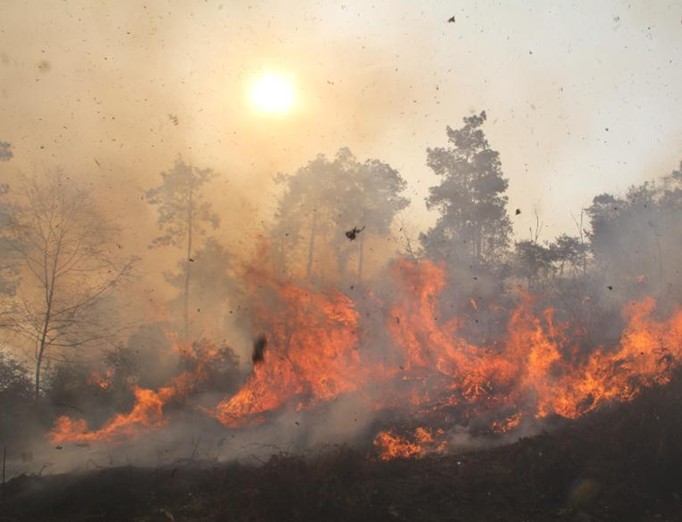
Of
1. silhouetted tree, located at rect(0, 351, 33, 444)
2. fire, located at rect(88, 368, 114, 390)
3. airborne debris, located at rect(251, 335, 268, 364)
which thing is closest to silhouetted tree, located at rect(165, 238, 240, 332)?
fire, located at rect(88, 368, 114, 390)

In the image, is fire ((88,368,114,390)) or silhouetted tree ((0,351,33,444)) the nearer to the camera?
silhouetted tree ((0,351,33,444))

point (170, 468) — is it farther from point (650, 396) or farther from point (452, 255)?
point (452, 255)

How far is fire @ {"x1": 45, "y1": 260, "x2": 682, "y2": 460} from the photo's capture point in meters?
13.6

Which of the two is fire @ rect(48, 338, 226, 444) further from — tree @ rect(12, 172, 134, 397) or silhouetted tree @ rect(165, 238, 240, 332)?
silhouetted tree @ rect(165, 238, 240, 332)

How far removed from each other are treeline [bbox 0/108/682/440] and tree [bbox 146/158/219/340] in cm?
7

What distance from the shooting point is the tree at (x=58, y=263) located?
2014 cm

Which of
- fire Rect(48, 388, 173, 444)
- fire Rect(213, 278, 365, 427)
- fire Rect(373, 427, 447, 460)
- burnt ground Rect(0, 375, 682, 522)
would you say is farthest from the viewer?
fire Rect(213, 278, 365, 427)

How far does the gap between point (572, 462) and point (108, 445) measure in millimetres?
12620

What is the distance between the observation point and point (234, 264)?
26109 millimetres

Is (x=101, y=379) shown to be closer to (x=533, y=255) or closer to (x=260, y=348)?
(x=260, y=348)

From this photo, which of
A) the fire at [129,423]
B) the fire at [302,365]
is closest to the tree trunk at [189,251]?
the fire at [129,423]

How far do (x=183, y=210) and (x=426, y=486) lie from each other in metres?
22.9

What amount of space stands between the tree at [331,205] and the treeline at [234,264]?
3.1 inches

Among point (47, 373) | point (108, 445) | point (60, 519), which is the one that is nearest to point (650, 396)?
point (60, 519)
